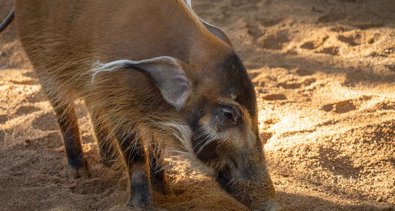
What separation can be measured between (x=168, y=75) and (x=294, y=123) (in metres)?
1.43

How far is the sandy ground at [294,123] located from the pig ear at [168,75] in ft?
2.22

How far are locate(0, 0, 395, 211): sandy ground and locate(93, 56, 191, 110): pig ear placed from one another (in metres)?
0.68

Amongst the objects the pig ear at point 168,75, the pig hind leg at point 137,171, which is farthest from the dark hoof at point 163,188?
the pig ear at point 168,75

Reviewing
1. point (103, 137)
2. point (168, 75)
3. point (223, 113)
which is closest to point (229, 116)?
point (223, 113)

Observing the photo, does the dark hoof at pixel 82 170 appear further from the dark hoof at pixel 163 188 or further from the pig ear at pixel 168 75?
the pig ear at pixel 168 75

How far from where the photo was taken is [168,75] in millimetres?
2844

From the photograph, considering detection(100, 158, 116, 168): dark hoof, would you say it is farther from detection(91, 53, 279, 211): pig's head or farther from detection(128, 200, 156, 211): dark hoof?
detection(91, 53, 279, 211): pig's head

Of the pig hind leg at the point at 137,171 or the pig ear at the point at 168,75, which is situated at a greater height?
the pig ear at the point at 168,75

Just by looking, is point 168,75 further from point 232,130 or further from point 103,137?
point 103,137

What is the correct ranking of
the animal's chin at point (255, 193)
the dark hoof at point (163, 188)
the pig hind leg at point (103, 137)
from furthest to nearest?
the dark hoof at point (163, 188) < the pig hind leg at point (103, 137) < the animal's chin at point (255, 193)

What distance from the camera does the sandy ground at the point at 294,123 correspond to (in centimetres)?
341

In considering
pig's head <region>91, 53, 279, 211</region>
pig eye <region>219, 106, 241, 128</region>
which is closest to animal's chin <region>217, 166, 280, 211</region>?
pig's head <region>91, 53, 279, 211</region>

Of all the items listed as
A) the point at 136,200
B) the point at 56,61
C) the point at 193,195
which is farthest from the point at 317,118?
the point at 56,61

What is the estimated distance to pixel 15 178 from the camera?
3.70 metres
